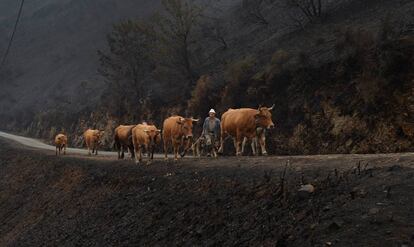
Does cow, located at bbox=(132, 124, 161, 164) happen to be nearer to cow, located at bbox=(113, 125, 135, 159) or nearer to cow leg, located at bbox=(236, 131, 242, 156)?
cow, located at bbox=(113, 125, 135, 159)

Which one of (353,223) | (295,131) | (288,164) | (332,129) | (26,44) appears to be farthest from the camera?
(26,44)

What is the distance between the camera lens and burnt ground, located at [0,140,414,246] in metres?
8.23

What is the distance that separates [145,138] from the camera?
21.8 meters

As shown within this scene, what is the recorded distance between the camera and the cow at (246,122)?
19.1 meters

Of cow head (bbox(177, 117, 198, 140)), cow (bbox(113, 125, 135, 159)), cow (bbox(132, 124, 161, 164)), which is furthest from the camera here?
cow (bbox(113, 125, 135, 159))

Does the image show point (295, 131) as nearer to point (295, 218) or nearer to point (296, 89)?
point (296, 89)

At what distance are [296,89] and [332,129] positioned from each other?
5.09m

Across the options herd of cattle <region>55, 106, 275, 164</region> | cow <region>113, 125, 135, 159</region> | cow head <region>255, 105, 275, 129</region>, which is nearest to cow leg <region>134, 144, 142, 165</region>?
herd of cattle <region>55, 106, 275, 164</region>

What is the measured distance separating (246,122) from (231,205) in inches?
320

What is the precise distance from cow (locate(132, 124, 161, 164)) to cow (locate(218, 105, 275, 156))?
3.64 metres

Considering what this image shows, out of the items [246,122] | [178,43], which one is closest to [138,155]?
[246,122]

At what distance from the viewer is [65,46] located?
113062 mm

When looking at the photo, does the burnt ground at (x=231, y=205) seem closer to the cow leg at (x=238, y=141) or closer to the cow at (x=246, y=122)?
the cow leg at (x=238, y=141)

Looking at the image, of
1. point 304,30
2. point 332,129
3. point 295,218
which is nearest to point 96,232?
point 295,218
